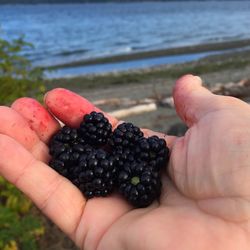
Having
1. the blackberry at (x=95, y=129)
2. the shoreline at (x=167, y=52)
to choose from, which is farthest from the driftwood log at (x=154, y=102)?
the shoreline at (x=167, y=52)

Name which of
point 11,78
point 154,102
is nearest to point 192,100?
point 11,78

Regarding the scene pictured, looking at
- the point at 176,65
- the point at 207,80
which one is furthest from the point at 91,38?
the point at 207,80

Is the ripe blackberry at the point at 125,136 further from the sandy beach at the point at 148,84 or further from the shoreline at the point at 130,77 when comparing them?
the shoreline at the point at 130,77

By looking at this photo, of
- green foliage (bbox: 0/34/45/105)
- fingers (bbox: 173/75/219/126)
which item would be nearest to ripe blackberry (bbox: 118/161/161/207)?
fingers (bbox: 173/75/219/126)

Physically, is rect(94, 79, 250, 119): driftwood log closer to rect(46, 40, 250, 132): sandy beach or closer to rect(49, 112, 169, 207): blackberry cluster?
rect(46, 40, 250, 132): sandy beach

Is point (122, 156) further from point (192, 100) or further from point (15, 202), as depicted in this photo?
point (15, 202)

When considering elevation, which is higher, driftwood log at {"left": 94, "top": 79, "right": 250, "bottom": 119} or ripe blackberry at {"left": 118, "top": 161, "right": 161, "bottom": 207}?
ripe blackberry at {"left": 118, "top": 161, "right": 161, "bottom": 207}

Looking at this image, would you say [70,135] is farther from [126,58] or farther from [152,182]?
[126,58]
